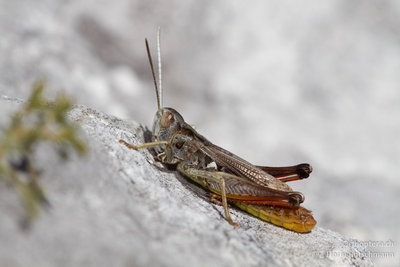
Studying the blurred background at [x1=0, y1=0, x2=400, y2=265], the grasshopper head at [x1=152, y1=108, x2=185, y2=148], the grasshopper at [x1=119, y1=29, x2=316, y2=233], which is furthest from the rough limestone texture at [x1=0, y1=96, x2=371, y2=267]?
the blurred background at [x1=0, y1=0, x2=400, y2=265]

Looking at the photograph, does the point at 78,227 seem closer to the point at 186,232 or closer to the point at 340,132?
the point at 186,232

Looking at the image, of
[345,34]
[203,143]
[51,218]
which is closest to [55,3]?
[203,143]

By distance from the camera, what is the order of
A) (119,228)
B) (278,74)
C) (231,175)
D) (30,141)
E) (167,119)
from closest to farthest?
(30,141)
(119,228)
(231,175)
(167,119)
(278,74)

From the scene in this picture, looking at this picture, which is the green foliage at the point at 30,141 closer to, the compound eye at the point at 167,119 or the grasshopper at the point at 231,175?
the grasshopper at the point at 231,175

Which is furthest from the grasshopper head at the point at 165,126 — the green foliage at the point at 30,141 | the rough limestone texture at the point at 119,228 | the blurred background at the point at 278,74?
the blurred background at the point at 278,74

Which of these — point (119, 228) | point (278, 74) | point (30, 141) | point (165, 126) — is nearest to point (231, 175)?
point (165, 126)

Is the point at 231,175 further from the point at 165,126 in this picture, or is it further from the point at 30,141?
the point at 30,141

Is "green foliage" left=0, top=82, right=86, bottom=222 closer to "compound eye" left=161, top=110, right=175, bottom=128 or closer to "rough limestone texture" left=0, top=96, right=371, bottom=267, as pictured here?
"rough limestone texture" left=0, top=96, right=371, bottom=267
